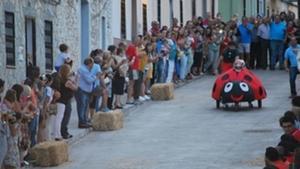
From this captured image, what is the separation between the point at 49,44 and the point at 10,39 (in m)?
3.33

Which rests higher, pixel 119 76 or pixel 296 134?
pixel 119 76

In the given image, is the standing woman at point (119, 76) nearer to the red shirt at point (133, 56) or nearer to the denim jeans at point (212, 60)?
the red shirt at point (133, 56)

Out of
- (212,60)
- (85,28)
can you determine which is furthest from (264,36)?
(85,28)

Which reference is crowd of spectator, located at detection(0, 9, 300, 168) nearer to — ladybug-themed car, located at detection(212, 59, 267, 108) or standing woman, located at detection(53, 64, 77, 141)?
standing woman, located at detection(53, 64, 77, 141)

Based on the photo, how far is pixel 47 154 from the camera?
1627cm

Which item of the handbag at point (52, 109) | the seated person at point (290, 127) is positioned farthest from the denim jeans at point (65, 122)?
the seated person at point (290, 127)

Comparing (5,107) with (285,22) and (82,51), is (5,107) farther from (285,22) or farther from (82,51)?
(285,22)

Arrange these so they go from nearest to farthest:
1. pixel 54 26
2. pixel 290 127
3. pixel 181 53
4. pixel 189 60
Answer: pixel 290 127
pixel 54 26
pixel 181 53
pixel 189 60

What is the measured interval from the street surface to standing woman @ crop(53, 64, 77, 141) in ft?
1.69

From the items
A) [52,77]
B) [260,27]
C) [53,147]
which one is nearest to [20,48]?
[52,77]

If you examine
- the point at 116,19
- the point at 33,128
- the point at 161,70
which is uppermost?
the point at 116,19

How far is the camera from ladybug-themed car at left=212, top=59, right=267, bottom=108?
23500 mm

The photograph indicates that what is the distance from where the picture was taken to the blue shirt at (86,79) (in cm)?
2039

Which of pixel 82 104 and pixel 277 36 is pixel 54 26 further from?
pixel 277 36
